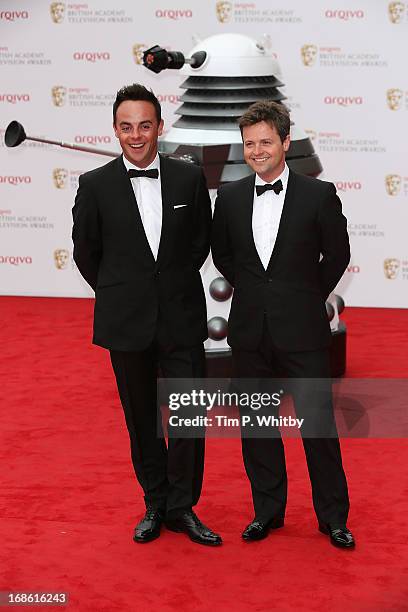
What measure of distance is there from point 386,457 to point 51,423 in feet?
5.37

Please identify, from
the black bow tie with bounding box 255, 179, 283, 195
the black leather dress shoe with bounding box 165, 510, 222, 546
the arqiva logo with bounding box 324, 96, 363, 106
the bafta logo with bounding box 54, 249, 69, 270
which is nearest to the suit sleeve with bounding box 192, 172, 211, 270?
the black bow tie with bounding box 255, 179, 283, 195

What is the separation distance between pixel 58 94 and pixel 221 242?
4.12 meters

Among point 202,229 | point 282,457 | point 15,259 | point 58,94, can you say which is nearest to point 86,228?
point 202,229

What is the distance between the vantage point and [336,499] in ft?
12.2

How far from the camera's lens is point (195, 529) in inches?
150

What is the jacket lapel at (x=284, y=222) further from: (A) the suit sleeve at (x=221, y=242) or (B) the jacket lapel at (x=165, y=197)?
(B) the jacket lapel at (x=165, y=197)

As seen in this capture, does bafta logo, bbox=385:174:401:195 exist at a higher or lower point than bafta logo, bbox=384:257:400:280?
higher

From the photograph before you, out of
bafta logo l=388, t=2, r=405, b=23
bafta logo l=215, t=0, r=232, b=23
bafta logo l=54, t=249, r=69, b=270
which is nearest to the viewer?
bafta logo l=388, t=2, r=405, b=23

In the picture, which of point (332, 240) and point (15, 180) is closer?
point (332, 240)

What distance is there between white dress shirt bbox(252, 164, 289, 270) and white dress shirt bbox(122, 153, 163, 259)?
0.33m

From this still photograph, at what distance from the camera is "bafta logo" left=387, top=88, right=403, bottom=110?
7051mm

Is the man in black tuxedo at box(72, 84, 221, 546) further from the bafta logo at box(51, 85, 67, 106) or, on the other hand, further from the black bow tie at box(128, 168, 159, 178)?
the bafta logo at box(51, 85, 67, 106)

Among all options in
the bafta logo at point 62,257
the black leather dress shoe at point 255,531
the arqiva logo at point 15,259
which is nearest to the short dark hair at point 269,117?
the black leather dress shoe at point 255,531

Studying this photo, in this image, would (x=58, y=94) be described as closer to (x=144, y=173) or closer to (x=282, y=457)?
(x=144, y=173)
